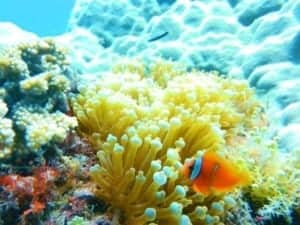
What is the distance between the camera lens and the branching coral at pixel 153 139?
2.57 m

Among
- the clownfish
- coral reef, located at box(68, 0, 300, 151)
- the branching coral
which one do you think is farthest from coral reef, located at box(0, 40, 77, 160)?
coral reef, located at box(68, 0, 300, 151)

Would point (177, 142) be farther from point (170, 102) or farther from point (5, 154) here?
point (5, 154)

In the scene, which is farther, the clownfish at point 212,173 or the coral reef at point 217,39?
the coral reef at point 217,39

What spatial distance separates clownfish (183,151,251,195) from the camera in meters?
2.33

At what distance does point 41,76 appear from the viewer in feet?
9.92

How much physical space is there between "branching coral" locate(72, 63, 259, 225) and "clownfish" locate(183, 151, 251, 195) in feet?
0.57

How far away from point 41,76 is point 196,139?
119 centimetres

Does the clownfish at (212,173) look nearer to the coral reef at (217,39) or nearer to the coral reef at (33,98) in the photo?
the coral reef at (33,98)

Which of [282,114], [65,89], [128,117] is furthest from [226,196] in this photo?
[282,114]

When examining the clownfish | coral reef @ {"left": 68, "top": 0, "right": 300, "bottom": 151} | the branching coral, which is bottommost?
the clownfish

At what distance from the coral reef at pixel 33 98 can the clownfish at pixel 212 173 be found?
0.94 meters

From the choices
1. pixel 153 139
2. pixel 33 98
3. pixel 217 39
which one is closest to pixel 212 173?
pixel 153 139

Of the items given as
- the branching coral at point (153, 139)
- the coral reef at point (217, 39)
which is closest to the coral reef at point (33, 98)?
the branching coral at point (153, 139)

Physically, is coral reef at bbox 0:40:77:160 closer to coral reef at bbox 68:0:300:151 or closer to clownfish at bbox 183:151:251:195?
clownfish at bbox 183:151:251:195
